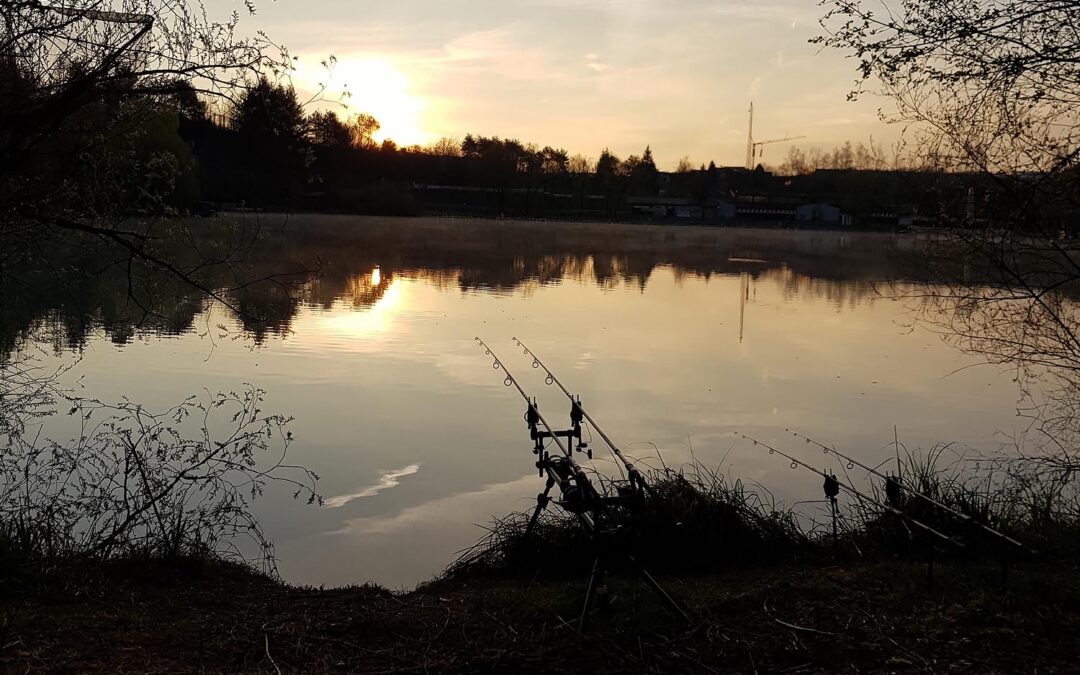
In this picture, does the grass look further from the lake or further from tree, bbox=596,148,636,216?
tree, bbox=596,148,636,216

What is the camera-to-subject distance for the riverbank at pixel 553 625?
13.4 feet

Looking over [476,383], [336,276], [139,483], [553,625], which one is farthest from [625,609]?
[336,276]

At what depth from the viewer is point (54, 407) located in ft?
31.3

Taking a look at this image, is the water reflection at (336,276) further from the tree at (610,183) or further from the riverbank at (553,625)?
the tree at (610,183)

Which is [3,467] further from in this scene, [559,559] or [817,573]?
[817,573]

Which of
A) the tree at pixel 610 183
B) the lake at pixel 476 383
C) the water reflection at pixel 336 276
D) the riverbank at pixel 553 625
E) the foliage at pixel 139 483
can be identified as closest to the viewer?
the riverbank at pixel 553 625

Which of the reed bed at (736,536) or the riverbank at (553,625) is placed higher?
the riverbank at (553,625)

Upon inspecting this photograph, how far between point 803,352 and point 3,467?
1295 cm

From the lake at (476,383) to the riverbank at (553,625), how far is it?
4.14 ft

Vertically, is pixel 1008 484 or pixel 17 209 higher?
pixel 17 209

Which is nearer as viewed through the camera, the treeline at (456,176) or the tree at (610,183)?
the treeline at (456,176)

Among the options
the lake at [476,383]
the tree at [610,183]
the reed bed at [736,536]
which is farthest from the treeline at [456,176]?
the reed bed at [736,536]

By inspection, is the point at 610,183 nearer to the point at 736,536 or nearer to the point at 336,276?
the point at 336,276

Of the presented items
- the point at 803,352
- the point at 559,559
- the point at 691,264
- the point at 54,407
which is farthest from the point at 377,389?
the point at 691,264
